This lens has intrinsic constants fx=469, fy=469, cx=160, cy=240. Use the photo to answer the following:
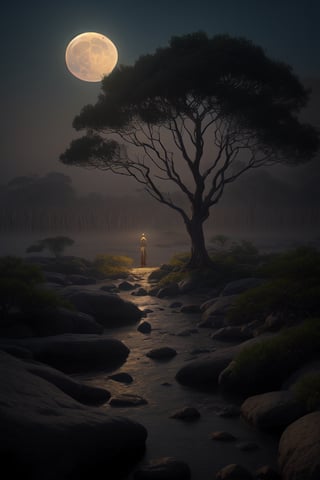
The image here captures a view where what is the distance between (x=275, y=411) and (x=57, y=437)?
303cm

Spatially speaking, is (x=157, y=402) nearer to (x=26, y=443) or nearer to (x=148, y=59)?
(x=26, y=443)

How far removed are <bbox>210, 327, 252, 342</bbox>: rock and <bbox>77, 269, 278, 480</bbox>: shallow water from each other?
0.81 ft

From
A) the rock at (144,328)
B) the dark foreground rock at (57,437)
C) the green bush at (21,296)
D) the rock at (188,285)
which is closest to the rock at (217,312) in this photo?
the rock at (144,328)

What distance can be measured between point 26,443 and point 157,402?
10.2 feet

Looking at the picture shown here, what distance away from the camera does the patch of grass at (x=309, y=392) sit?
19.6 ft

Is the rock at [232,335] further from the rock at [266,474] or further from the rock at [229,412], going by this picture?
the rock at [266,474]

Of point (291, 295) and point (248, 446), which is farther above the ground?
point (291, 295)

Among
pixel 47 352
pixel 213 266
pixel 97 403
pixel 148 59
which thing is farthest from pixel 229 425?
pixel 148 59

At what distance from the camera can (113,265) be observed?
30.7 meters

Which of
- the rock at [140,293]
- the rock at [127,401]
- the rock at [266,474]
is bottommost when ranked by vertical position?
the rock at [266,474]

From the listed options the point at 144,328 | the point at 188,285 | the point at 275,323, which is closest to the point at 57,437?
the point at 275,323

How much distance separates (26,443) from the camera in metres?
4.76

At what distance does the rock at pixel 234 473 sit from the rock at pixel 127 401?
245 cm

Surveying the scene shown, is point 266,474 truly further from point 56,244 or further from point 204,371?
point 56,244
